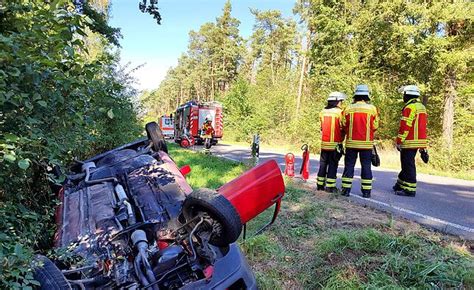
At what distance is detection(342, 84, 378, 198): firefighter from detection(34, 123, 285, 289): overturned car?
360 centimetres

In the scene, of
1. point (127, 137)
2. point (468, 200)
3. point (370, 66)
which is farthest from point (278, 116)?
point (468, 200)

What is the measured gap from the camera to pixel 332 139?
6176mm

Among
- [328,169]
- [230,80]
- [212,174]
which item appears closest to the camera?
[328,169]

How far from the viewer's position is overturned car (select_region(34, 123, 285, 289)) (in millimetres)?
1891

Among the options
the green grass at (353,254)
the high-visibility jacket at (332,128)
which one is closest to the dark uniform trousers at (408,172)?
the high-visibility jacket at (332,128)

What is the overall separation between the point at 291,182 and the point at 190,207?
16.8 feet

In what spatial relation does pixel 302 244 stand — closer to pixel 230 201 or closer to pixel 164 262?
pixel 230 201

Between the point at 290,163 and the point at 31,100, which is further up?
the point at 31,100

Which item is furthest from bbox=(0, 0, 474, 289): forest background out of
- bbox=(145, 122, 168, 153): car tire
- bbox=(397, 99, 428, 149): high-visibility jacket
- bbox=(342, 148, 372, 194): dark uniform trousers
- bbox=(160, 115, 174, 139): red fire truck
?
bbox=(160, 115, 174, 139): red fire truck

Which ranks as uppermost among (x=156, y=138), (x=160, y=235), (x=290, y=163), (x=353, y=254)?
(x=156, y=138)

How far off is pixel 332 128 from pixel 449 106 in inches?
371

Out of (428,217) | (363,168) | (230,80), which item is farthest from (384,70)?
(230,80)

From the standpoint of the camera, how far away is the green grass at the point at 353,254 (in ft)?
9.44

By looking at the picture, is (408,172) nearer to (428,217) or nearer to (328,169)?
(328,169)
